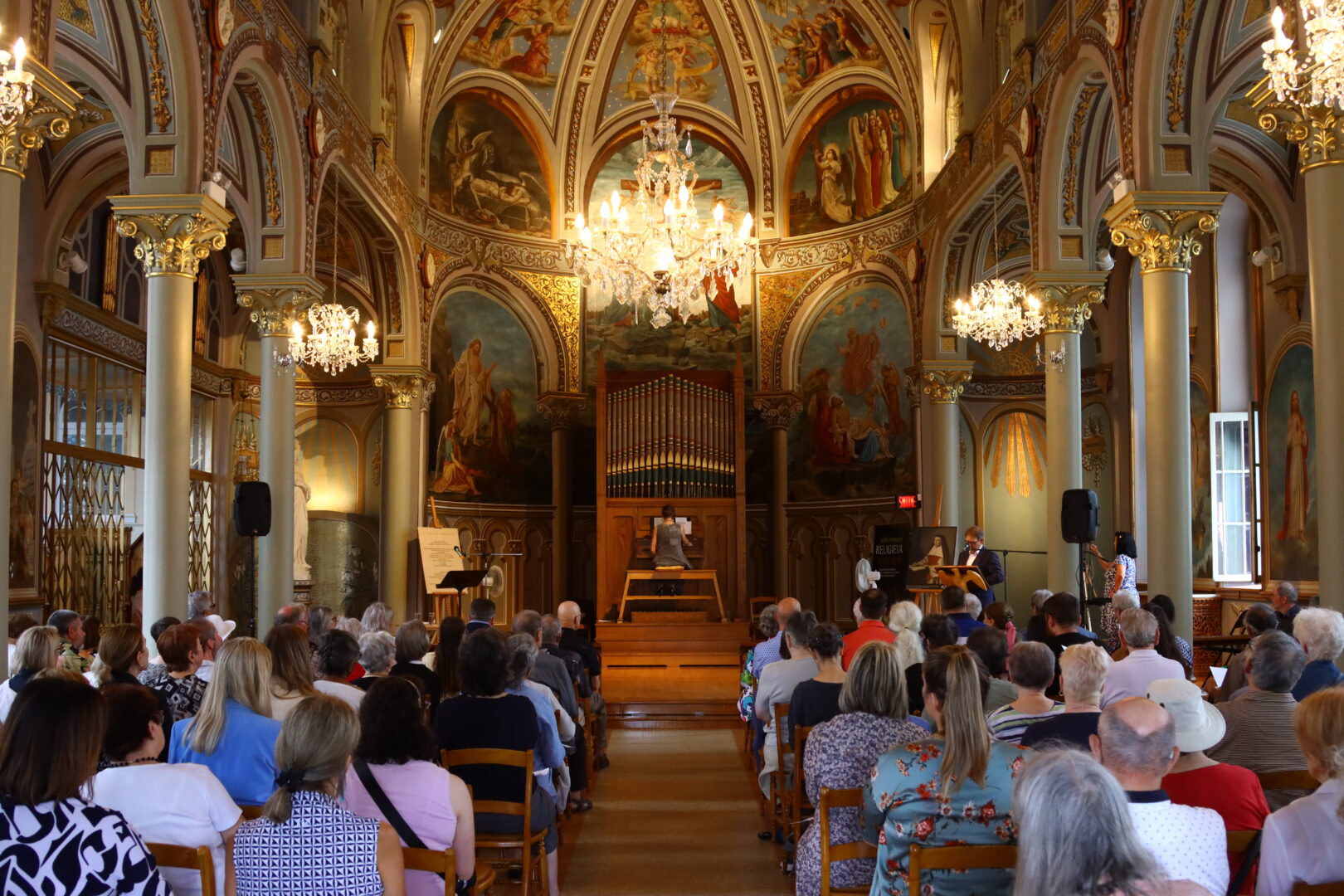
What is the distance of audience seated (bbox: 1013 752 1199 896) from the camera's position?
2266mm

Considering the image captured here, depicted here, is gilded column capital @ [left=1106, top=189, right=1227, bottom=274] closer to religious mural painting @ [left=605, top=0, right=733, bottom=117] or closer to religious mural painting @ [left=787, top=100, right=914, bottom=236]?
religious mural painting @ [left=787, top=100, right=914, bottom=236]

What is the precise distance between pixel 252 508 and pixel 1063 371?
838cm

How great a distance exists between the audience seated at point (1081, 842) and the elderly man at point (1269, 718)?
2.55 m

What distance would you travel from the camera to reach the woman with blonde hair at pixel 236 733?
4.23m

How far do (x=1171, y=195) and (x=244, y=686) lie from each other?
8.66 meters

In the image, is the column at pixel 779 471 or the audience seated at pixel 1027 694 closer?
the audience seated at pixel 1027 694

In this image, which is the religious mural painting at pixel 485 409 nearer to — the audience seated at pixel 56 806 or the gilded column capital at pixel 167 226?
the gilded column capital at pixel 167 226

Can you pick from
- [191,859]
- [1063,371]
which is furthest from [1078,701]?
[1063,371]

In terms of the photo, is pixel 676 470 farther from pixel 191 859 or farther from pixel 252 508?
pixel 191 859

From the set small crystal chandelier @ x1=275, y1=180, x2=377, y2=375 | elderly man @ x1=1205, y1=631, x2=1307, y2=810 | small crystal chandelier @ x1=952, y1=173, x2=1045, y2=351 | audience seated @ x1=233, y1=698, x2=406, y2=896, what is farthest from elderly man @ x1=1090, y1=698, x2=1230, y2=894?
small crystal chandelier @ x1=275, y1=180, x2=377, y2=375

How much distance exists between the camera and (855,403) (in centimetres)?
1978

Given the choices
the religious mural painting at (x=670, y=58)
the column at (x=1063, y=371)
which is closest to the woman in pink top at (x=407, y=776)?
the column at (x=1063, y=371)

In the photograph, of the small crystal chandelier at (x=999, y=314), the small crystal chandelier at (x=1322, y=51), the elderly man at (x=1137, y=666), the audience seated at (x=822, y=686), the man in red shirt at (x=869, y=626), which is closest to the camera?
the small crystal chandelier at (x=1322, y=51)

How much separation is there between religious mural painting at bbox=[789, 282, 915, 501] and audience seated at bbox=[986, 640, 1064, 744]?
46.0 ft
